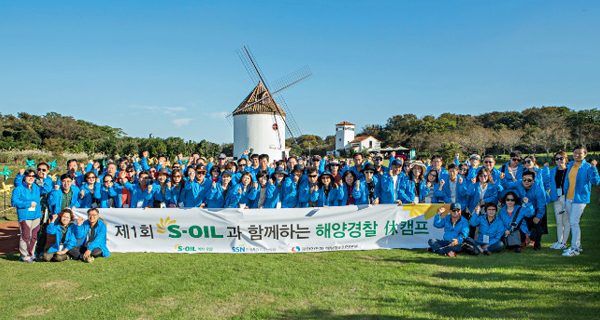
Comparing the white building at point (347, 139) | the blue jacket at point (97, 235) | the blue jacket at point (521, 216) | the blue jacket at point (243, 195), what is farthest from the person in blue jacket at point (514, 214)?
the white building at point (347, 139)

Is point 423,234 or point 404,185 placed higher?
Answer: point 404,185

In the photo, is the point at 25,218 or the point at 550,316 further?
the point at 25,218

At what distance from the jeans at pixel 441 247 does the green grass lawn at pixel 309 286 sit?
0.74 ft

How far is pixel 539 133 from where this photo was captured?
4884 cm

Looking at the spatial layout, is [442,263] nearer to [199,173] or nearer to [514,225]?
[514,225]

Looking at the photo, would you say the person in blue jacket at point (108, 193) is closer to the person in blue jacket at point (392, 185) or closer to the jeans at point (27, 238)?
the jeans at point (27, 238)

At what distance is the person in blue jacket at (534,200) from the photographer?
6.81m

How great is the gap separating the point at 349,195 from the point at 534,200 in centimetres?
354

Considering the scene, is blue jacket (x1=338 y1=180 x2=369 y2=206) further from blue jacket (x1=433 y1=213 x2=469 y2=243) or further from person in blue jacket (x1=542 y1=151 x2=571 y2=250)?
person in blue jacket (x1=542 y1=151 x2=571 y2=250)

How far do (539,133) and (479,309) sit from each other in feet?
178

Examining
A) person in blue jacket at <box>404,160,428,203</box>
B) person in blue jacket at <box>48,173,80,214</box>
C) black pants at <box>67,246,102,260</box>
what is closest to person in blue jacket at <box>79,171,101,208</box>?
person in blue jacket at <box>48,173,80,214</box>

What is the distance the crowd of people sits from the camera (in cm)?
654

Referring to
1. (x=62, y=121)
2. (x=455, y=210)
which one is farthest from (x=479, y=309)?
(x=62, y=121)

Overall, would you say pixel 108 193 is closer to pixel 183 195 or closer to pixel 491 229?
pixel 183 195
